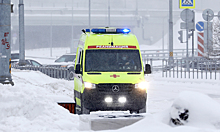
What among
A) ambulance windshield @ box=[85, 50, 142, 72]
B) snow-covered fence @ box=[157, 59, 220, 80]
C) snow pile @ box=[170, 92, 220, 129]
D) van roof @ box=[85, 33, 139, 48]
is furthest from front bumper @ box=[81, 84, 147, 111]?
snow-covered fence @ box=[157, 59, 220, 80]

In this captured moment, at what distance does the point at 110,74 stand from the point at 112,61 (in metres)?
0.59

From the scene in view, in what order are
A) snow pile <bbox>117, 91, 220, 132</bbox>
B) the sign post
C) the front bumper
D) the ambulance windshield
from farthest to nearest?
the sign post, the ambulance windshield, the front bumper, snow pile <bbox>117, 91, 220, 132</bbox>

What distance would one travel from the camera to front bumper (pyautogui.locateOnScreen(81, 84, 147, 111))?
9.90 m

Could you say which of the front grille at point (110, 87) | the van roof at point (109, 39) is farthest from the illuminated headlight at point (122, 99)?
the van roof at point (109, 39)

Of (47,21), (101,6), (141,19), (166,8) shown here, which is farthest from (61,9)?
(166,8)

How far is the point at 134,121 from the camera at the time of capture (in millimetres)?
7066

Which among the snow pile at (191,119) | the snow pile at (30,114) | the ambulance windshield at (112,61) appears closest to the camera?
the snow pile at (191,119)

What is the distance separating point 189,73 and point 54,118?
17.8 metres

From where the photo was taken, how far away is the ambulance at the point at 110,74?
9930 millimetres

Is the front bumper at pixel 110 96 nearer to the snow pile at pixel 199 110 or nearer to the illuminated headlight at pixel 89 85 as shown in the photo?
the illuminated headlight at pixel 89 85

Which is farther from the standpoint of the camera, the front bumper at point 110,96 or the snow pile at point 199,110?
the front bumper at point 110,96

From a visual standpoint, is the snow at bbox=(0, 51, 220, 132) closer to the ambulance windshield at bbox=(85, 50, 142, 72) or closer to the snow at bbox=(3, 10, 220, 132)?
the snow at bbox=(3, 10, 220, 132)

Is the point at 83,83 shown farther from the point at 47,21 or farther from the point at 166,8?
the point at 166,8

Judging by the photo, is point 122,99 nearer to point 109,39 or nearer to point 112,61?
point 112,61
